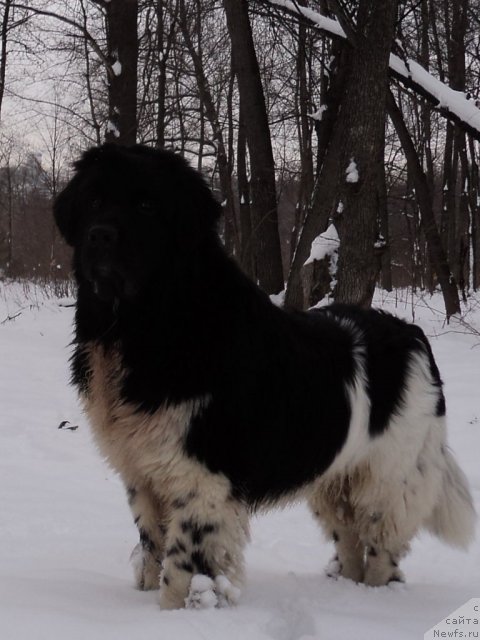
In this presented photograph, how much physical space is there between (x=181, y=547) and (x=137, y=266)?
45.5 inches

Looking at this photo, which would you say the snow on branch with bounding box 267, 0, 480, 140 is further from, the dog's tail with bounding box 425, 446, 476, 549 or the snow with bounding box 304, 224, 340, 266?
the dog's tail with bounding box 425, 446, 476, 549

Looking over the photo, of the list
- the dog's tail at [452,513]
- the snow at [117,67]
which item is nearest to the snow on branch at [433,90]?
the snow at [117,67]

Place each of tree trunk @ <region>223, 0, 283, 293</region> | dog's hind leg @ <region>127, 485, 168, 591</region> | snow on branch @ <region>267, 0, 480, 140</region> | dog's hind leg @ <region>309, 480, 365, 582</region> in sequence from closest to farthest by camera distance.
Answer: dog's hind leg @ <region>127, 485, 168, 591</region>
dog's hind leg @ <region>309, 480, 365, 582</region>
snow on branch @ <region>267, 0, 480, 140</region>
tree trunk @ <region>223, 0, 283, 293</region>

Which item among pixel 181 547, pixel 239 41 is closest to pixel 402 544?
pixel 181 547

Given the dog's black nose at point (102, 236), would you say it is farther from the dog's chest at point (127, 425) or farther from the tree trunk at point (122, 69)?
the tree trunk at point (122, 69)

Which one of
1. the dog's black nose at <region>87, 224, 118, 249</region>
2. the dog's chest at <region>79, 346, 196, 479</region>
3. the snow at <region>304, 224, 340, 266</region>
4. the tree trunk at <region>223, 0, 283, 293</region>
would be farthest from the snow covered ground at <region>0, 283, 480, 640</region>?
the tree trunk at <region>223, 0, 283, 293</region>

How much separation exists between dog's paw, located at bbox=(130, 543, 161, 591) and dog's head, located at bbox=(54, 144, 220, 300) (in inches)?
50.5

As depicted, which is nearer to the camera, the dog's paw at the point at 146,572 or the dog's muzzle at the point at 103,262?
the dog's muzzle at the point at 103,262

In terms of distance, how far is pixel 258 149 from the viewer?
11438mm

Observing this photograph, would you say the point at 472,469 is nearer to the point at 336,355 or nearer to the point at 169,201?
the point at 336,355

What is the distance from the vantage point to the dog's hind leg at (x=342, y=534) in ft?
11.7

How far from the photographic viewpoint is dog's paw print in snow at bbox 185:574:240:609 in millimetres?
2686

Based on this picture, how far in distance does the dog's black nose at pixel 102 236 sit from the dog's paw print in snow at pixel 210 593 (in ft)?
4.51

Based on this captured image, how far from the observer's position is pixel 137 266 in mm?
2758
